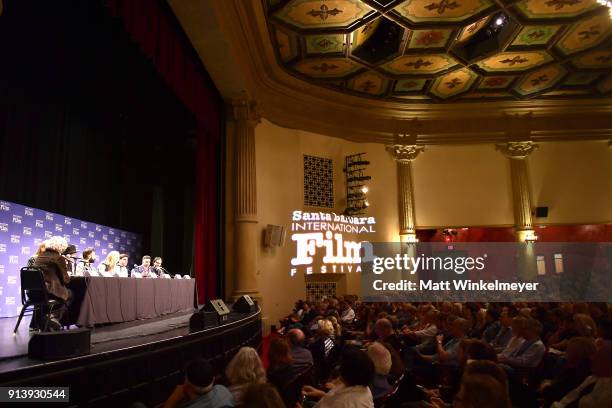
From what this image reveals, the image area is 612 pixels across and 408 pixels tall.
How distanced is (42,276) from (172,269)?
Answer: 640 cm

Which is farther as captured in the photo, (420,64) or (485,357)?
(420,64)

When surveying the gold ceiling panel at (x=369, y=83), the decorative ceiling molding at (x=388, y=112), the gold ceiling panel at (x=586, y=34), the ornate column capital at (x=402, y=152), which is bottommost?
the ornate column capital at (x=402, y=152)

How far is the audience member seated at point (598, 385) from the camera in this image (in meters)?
2.47

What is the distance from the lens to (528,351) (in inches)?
152

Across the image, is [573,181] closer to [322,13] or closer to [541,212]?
[541,212]

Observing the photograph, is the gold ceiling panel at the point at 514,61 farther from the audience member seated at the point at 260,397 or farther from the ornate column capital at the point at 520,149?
the audience member seated at the point at 260,397

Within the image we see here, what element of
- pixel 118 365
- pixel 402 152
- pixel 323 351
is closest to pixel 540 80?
pixel 402 152

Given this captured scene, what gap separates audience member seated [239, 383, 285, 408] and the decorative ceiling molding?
8.23 metres

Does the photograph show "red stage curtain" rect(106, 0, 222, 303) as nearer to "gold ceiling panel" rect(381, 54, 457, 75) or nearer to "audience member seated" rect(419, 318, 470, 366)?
"gold ceiling panel" rect(381, 54, 457, 75)

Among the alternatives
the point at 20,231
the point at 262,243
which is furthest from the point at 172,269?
the point at 20,231

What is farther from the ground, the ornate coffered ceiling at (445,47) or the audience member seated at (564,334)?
the ornate coffered ceiling at (445,47)

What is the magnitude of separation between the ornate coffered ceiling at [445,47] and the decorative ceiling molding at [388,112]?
0.23m

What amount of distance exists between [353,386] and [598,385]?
4.65ft

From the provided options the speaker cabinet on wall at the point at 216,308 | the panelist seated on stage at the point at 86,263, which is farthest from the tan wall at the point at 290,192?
the speaker cabinet on wall at the point at 216,308
